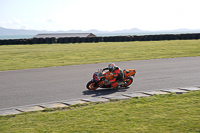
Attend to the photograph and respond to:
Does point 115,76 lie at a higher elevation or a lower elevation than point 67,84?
higher

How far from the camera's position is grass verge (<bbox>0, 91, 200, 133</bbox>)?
561 centimetres

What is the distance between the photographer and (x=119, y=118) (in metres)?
6.30

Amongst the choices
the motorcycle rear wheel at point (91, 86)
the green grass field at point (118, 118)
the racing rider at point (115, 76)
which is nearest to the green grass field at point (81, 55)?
the motorcycle rear wheel at point (91, 86)

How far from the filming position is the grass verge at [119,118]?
5613 millimetres

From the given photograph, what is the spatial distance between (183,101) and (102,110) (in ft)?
7.53

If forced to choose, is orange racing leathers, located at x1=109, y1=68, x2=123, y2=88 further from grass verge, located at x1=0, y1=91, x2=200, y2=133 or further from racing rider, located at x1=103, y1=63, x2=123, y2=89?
grass verge, located at x1=0, y1=91, x2=200, y2=133

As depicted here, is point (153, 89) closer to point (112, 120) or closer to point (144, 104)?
point (144, 104)

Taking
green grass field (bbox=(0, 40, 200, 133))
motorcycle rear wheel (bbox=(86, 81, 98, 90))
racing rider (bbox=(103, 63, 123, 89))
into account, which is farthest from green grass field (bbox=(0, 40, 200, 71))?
green grass field (bbox=(0, 40, 200, 133))

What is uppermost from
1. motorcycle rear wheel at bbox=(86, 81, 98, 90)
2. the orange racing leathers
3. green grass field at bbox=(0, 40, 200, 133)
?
the orange racing leathers

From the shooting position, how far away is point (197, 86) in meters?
9.82

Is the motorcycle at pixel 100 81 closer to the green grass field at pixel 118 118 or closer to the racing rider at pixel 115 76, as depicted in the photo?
the racing rider at pixel 115 76

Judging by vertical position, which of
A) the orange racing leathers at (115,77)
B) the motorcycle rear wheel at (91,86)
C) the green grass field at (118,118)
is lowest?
the green grass field at (118,118)

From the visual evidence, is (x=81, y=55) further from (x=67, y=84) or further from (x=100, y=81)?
(x=100, y=81)

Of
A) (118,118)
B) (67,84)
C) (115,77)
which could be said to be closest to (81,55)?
(67,84)
